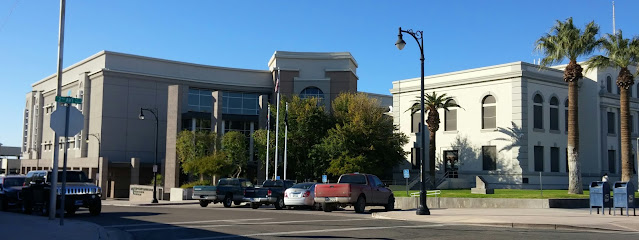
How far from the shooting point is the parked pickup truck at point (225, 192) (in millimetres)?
31047

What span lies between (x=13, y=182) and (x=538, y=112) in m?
36.7

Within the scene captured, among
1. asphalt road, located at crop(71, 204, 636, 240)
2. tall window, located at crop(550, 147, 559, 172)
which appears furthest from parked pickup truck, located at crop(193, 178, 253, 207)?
tall window, located at crop(550, 147, 559, 172)

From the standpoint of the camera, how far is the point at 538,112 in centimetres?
4638

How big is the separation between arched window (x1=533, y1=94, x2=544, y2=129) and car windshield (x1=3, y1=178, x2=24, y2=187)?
35713 millimetres

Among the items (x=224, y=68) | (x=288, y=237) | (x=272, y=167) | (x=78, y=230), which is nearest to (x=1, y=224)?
(x=78, y=230)

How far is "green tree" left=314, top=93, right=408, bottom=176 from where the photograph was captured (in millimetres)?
45125

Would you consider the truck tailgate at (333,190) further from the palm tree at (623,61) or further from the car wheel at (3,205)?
the palm tree at (623,61)

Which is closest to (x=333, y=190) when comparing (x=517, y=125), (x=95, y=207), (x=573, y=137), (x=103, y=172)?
(x=95, y=207)

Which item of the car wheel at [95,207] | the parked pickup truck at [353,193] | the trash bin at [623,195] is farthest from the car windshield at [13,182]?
the trash bin at [623,195]

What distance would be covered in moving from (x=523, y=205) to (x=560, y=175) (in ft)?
68.1

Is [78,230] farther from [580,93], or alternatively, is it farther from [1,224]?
[580,93]

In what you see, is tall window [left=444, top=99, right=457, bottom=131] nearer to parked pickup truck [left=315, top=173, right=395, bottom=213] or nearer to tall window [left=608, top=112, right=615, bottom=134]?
tall window [left=608, top=112, right=615, bottom=134]

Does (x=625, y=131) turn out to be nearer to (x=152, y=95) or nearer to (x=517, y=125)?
(x=517, y=125)

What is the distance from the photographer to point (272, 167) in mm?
50594
